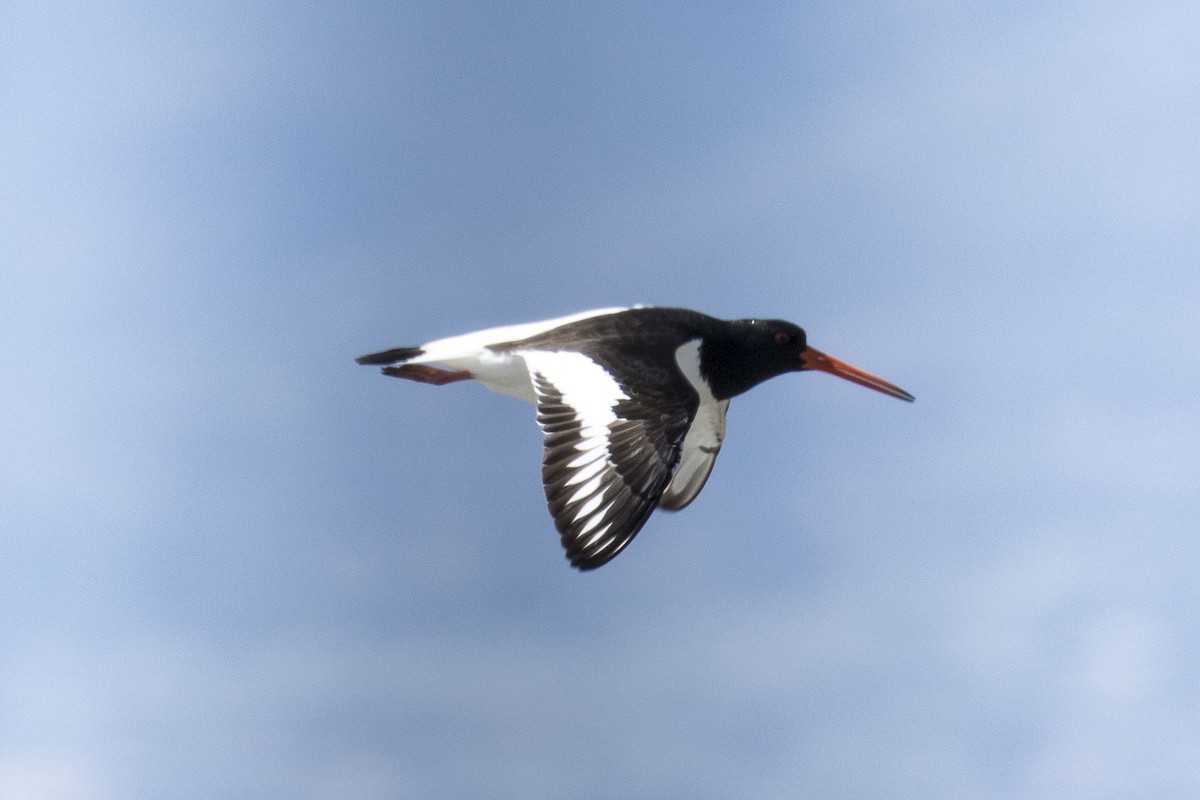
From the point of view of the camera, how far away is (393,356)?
11.8m

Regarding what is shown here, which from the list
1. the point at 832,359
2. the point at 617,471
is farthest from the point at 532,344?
the point at 832,359

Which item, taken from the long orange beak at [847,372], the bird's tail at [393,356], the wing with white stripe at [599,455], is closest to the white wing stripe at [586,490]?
the wing with white stripe at [599,455]

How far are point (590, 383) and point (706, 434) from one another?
258 cm

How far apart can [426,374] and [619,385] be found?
249 cm

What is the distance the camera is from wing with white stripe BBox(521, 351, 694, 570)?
9164mm

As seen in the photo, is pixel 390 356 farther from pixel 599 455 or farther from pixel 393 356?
pixel 599 455

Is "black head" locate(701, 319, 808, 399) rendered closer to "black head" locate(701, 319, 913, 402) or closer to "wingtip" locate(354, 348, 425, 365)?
"black head" locate(701, 319, 913, 402)

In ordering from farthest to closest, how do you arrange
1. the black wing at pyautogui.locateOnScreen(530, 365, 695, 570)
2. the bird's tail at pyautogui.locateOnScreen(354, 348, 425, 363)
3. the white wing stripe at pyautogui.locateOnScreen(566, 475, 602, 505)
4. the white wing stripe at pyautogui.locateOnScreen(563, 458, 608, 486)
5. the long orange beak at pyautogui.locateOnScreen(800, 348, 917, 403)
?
the long orange beak at pyautogui.locateOnScreen(800, 348, 917, 403) < the bird's tail at pyautogui.locateOnScreen(354, 348, 425, 363) < the white wing stripe at pyautogui.locateOnScreen(563, 458, 608, 486) < the white wing stripe at pyautogui.locateOnScreen(566, 475, 602, 505) < the black wing at pyautogui.locateOnScreen(530, 365, 695, 570)

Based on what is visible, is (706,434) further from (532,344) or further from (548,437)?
(548,437)

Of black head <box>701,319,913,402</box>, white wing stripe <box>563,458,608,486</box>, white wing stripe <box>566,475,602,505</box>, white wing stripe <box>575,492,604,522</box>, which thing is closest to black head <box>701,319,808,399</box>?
black head <box>701,319,913,402</box>

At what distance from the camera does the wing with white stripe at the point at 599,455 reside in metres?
9.16

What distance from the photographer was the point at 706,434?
496 inches

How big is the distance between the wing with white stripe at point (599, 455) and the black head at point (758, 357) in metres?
1.91

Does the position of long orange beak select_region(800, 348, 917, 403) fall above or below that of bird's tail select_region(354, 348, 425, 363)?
below
